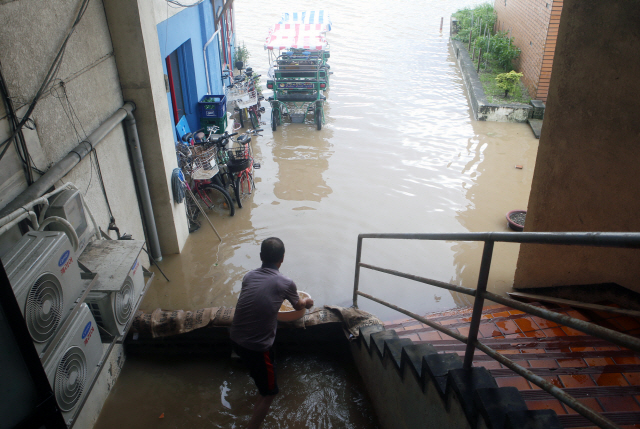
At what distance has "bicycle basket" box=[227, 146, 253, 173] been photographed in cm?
716

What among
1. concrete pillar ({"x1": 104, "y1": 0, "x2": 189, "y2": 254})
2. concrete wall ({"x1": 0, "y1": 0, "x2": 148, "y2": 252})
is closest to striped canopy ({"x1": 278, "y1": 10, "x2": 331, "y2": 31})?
concrete pillar ({"x1": 104, "y1": 0, "x2": 189, "y2": 254})

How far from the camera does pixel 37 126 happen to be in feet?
10.4

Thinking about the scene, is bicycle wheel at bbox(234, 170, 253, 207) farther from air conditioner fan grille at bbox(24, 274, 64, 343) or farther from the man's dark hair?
air conditioner fan grille at bbox(24, 274, 64, 343)

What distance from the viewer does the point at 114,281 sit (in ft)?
9.98

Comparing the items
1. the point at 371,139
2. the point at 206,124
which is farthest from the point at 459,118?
the point at 206,124

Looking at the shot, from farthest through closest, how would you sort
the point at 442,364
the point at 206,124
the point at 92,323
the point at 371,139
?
1. the point at 371,139
2. the point at 206,124
3. the point at 92,323
4. the point at 442,364

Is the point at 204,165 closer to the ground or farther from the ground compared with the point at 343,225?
farther from the ground

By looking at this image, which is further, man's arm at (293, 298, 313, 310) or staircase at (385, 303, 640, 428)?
man's arm at (293, 298, 313, 310)

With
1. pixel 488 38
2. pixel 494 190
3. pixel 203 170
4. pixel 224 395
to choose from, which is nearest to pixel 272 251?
pixel 224 395

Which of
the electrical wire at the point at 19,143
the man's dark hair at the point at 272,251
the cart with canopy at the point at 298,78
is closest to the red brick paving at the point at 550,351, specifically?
the man's dark hair at the point at 272,251

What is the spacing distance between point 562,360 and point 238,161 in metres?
5.52

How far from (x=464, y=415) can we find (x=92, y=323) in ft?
7.26

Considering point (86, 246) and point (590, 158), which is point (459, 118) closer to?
point (590, 158)

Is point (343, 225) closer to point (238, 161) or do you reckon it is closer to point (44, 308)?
point (238, 161)
